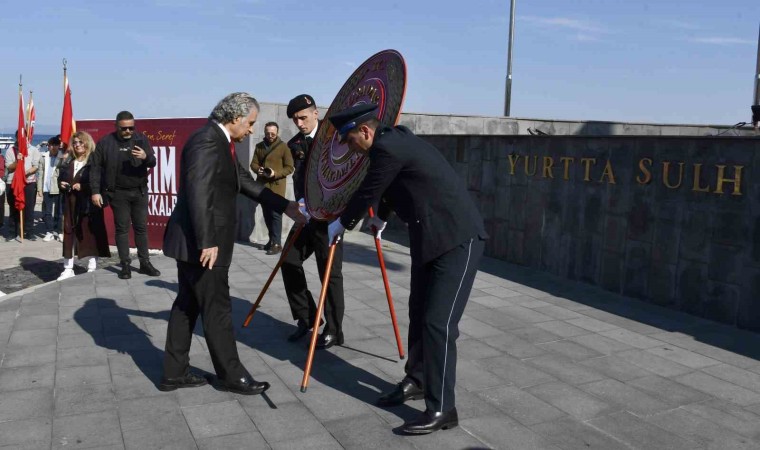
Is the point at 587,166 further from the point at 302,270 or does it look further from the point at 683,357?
the point at 302,270

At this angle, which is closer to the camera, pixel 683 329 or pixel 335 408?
pixel 335 408

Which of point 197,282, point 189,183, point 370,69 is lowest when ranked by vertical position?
point 197,282

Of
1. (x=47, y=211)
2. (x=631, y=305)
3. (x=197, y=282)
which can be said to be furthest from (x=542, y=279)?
(x=47, y=211)

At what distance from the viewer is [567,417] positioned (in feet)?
14.2

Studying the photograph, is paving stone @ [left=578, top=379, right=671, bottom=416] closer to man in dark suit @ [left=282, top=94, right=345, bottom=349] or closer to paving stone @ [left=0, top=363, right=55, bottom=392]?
man in dark suit @ [left=282, top=94, right=345, bottom=349]

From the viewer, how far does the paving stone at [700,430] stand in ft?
13.1

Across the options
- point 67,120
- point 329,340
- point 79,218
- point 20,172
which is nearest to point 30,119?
point 20,172

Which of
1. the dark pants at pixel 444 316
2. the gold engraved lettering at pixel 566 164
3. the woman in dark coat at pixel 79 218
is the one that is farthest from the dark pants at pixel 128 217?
the dark pants at pixel 444 316

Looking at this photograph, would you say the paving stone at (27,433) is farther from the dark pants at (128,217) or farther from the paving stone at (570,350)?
the dark pants at (128,217)

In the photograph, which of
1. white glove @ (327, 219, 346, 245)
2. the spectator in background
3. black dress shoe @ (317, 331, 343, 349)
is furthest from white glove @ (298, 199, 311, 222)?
the spectator in background

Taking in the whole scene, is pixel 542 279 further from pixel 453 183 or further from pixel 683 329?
pixel 453 183

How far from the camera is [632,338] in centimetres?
616

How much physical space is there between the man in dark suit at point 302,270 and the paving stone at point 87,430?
1.81 meters

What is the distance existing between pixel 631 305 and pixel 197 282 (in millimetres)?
4696
